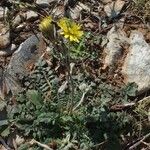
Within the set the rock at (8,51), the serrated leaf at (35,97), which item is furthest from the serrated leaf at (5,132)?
the rock at (8,51)

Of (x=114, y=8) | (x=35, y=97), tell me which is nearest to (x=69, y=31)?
(x=35, y=97)

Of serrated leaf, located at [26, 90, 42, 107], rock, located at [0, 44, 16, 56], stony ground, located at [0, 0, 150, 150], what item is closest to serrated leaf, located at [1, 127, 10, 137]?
stony ground, located at [0, 0, 150, 150]

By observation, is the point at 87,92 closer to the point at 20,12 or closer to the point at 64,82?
the point at 64,82

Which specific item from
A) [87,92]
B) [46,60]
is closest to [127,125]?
[87,92]

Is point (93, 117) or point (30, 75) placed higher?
point (30, 75)

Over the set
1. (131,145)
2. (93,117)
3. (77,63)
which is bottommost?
(131,145)

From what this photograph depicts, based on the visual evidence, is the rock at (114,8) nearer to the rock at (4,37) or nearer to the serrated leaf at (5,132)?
the rock at (4,37)

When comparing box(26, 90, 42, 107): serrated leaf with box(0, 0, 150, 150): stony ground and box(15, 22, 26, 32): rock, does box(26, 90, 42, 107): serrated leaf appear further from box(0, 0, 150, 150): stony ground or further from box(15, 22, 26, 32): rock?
box(15, 22, 26, 32): rock
